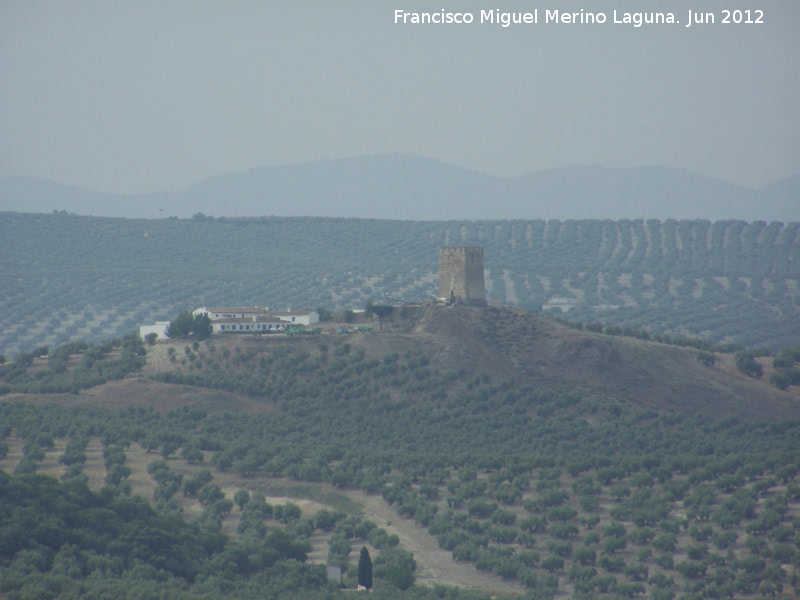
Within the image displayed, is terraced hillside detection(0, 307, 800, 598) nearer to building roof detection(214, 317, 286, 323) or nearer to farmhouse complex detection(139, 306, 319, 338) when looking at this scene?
farmhouse complex detection(139, 306, 319, 338)

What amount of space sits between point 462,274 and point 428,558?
922 inches

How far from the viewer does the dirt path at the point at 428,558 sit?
3325cm

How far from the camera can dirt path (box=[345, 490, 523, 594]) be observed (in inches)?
1309

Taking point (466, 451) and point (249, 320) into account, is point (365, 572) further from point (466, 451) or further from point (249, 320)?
point (249, 320)

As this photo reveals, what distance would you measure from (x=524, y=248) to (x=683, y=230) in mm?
20586

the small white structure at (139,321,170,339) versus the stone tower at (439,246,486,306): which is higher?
the stone tower at (439,246,486,306)

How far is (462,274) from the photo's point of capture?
186 ft

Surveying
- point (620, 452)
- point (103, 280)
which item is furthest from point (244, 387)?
point (103, 280)

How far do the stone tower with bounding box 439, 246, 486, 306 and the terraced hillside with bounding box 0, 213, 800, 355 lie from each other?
39.0m

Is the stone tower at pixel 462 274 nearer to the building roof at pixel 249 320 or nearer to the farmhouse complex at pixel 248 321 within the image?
the farmhouse complex at pixel 248 321

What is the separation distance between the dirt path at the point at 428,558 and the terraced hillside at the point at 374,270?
5748 centimetres

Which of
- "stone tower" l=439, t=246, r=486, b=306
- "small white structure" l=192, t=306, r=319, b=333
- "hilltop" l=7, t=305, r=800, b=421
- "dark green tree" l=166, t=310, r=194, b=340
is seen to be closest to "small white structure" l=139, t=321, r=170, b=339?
"small white structure" l=192, t=306, r=319, b=333

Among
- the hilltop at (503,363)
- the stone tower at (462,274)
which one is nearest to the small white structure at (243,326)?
the hilltop at (503,363)

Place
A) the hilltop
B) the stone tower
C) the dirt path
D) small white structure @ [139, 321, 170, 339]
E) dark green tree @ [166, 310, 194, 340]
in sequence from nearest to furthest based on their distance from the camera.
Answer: the dirt path → the hilltop → the stone tower → dark green tree @ [166, 310, 194, 340] → small white structure @ [139, 321, 170, 339]
